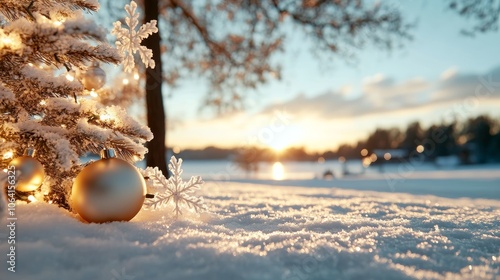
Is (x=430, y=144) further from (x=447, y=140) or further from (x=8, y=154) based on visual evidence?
(x=8, y=154)

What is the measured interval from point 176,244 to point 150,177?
3.24 ft

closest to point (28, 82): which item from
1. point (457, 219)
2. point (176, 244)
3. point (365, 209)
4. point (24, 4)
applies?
point (24, 4)

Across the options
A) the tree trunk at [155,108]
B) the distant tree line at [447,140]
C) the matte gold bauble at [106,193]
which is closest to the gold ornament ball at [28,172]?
the matte gold bauble at [106,193]

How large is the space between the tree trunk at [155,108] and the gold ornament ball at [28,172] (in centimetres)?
367

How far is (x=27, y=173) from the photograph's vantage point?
97.5 inches

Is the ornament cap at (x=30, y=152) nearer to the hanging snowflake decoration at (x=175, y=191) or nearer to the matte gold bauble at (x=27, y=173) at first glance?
the matte gold bauble at (x=27, y=173)

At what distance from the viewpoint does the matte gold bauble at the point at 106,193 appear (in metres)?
2.37

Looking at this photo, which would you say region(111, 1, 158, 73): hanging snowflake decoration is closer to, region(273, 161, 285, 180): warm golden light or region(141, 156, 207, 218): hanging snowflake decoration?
region(141, 156, 207, 218): hanging snowflake decoration

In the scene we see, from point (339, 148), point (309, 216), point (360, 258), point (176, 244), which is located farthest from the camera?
point (339, 148)

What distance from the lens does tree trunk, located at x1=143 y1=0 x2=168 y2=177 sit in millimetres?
6289

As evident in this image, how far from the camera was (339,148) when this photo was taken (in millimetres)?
66125

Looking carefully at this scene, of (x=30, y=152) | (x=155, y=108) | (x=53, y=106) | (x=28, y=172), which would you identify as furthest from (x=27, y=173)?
(x=155, y=108)

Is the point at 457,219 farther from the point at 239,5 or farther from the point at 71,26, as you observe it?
the point at 239,5

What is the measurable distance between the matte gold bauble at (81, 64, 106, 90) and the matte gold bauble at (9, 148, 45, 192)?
2.26 ft
